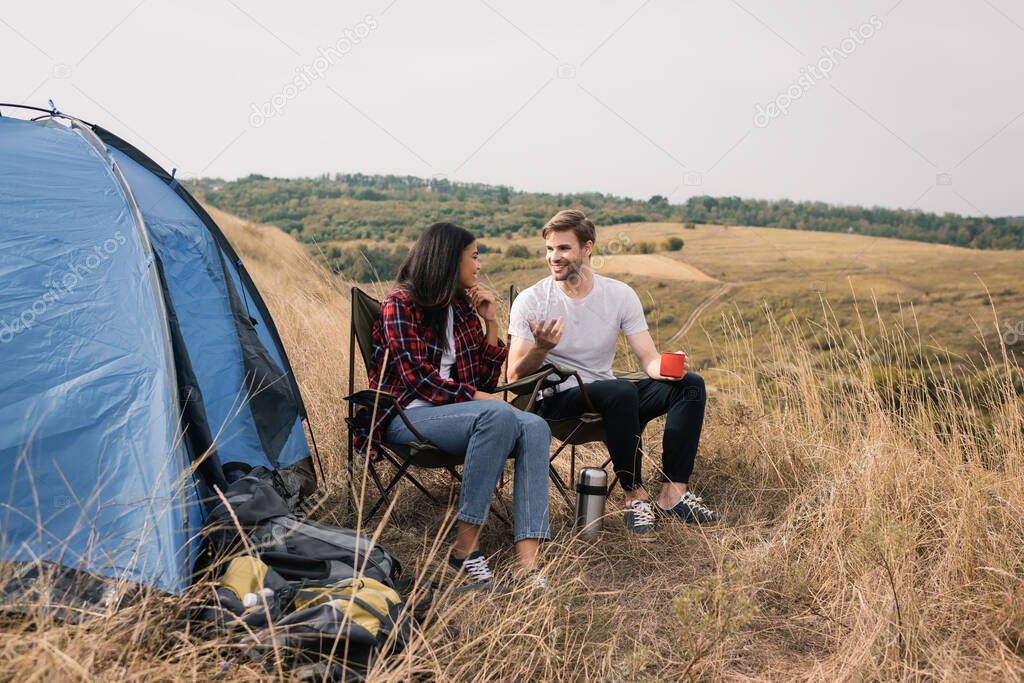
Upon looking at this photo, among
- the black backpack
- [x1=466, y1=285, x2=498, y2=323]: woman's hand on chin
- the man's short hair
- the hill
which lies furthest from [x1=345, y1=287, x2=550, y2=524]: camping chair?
the hill

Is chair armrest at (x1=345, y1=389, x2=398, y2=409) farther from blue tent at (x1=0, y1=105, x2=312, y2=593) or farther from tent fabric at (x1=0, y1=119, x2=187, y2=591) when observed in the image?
tent fabric at (x1=0, y1=119, x2=187, y2=591)

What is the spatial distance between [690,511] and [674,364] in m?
0.55

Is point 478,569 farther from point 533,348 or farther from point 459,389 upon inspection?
point 533,348

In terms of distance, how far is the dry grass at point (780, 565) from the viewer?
1.81 meters

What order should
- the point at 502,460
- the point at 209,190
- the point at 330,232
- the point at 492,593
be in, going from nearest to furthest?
the point at 492,593
the point at 502,460
the point at 330,232
the point at 209,190

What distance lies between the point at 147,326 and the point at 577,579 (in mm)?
1361

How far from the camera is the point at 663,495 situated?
9.70ft

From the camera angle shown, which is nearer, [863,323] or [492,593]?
[492,593]

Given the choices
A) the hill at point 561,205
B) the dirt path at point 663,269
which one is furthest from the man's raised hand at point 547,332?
the hill at point 561,205

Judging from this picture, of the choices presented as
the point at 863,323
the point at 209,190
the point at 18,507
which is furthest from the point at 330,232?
the point at 18,507

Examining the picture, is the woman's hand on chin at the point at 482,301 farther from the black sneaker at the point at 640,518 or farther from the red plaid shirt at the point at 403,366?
the black sneaker at the point at 640,518

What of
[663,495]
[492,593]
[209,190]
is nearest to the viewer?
[492,593]

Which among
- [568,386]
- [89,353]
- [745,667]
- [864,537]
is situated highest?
[89,353]

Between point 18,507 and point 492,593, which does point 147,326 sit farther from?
point 492,593
